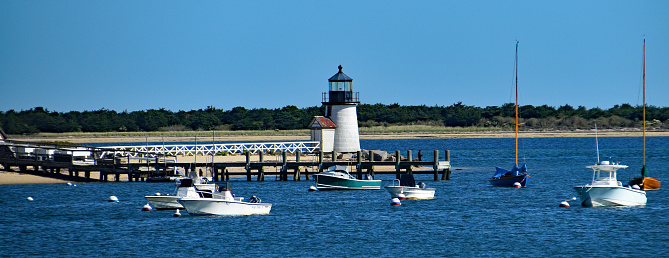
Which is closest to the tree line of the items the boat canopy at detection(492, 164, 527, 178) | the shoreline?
the shoreline

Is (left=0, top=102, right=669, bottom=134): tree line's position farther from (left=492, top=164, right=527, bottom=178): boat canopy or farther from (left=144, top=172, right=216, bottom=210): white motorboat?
(left=144, top=172, right=216, bottom=210): white motorboat

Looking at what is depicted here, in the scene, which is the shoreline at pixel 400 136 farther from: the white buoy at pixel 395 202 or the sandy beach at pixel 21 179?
the white buoy at pixel 395 202

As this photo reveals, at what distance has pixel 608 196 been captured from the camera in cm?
3591

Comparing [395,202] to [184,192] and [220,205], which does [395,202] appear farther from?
[184,192]

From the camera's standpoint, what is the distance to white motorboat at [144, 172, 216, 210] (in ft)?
112

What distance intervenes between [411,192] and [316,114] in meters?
105

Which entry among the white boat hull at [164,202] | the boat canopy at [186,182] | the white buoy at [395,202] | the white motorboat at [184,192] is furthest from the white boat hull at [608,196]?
the white boat hull at [164,202]

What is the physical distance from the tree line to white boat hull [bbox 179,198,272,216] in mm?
101043

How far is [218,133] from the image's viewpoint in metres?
130

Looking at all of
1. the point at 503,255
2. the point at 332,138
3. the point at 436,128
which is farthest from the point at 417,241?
the point at 436,128

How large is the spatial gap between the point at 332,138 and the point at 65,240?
29.3 meters

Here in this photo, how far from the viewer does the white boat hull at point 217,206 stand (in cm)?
3353

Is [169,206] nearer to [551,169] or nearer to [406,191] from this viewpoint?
[406,191]

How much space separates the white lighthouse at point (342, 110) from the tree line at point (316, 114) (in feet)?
273
